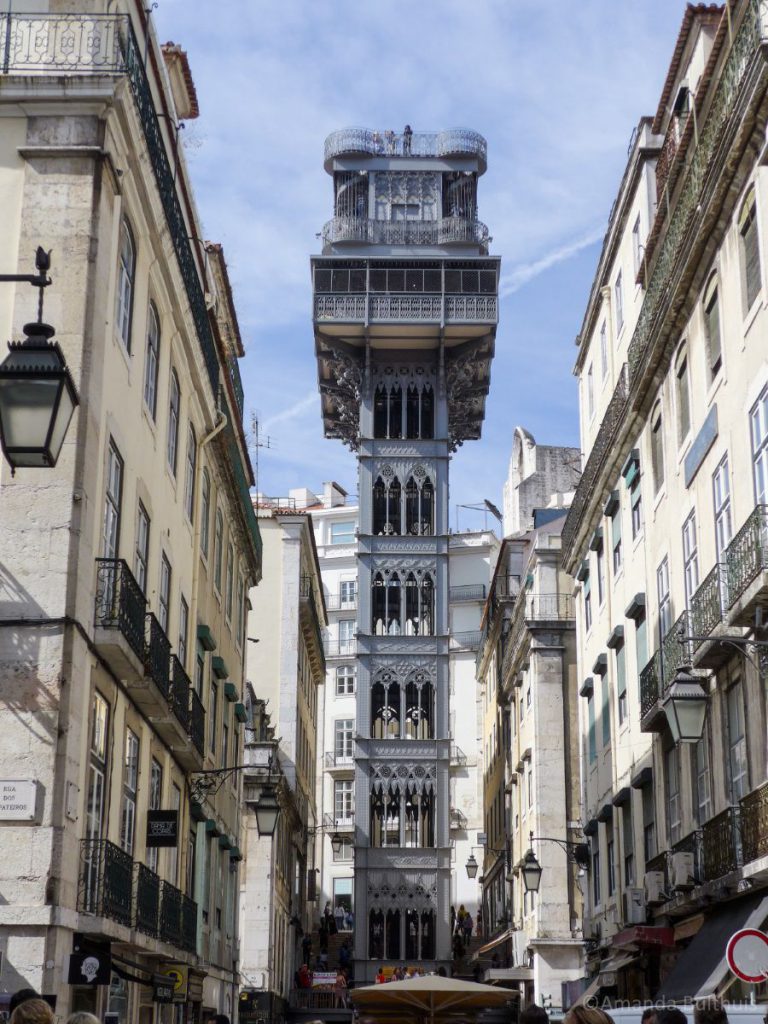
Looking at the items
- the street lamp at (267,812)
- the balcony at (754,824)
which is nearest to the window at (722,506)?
the balcony at (754,824)

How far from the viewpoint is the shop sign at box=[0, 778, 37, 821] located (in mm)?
14602

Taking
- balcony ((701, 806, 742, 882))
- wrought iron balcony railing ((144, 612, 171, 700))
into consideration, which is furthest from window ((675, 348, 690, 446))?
wrought iron balcony railing ((144, 612, 171, 700))

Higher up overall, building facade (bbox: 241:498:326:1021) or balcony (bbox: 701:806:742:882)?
building facade (bbox: 241:498:326:1021)

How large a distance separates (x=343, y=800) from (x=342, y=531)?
1792 centimetres

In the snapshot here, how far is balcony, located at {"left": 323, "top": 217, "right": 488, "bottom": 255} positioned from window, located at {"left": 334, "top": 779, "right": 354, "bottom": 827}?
93.8 ft

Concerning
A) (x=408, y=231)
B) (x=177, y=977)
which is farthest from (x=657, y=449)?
(x=408, y=231)

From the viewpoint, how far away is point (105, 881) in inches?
638

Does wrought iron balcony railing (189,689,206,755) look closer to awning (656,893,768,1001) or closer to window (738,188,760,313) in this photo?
awning (656,893,768,1001)

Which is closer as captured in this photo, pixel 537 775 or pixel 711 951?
pixel 711 951

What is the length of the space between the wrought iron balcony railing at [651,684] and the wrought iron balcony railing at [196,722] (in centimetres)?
648

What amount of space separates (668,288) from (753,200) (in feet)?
14.1

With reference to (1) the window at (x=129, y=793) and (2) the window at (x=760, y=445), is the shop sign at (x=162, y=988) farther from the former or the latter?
(2) the window at (x=760, y=445)

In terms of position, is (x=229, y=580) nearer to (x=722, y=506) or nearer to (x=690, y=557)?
(x=690, y=557)

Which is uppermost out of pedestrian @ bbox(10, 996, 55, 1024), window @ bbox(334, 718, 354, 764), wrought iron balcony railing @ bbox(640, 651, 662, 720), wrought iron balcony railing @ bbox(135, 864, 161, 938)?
window @ bbox(334, 718, 354, 764)
